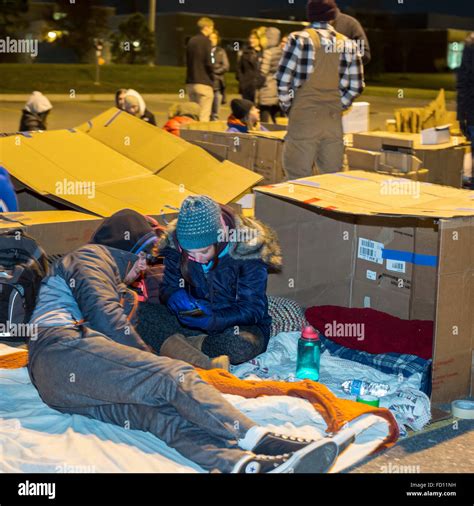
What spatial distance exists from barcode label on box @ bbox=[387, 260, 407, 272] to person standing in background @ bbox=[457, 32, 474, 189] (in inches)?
102

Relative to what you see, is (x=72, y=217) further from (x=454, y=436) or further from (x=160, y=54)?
(x=160, y=54)

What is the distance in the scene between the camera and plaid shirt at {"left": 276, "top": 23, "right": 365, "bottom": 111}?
6.84m

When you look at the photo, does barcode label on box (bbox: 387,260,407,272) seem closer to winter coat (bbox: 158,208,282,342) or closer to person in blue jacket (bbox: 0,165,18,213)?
winter coat (bbox: 158,208,282,342)

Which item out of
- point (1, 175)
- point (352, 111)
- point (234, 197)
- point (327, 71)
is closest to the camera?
point (1, 175)

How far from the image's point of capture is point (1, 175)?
5910 mm

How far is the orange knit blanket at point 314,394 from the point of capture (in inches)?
165

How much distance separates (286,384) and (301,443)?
62cm

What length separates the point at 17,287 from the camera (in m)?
5.29

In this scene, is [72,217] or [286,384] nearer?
[286,384]

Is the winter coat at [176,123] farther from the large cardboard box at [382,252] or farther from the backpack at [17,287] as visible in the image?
the backpack at [17,287]

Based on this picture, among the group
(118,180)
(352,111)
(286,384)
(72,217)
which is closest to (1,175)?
(72,217)

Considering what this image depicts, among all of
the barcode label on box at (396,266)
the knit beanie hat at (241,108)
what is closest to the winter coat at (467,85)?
the knit beanie hat at (241,108)

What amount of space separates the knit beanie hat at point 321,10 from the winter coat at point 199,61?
4.82 metres

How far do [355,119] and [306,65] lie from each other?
2307mm
